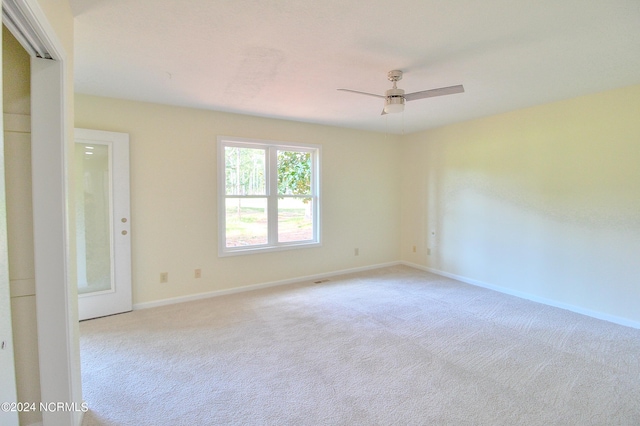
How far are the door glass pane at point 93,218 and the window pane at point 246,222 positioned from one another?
4.46 ft

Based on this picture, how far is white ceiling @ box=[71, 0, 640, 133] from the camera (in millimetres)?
1764

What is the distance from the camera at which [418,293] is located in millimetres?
4047

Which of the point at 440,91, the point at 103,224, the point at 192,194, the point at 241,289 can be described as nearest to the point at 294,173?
the point at 192,194

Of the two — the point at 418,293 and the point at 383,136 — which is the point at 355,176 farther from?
the point at 418,293

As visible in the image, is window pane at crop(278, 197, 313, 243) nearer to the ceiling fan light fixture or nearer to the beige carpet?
the beige carpet

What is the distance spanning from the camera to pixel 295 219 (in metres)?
4.70

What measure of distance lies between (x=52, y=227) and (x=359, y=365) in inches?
87.0

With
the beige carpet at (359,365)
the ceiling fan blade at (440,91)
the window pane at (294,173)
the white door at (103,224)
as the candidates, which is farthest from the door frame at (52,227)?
the window pane at (294,173)

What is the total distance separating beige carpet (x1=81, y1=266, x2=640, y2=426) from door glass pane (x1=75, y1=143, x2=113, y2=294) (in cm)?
49

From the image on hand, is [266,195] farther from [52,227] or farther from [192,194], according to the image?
[52,227]

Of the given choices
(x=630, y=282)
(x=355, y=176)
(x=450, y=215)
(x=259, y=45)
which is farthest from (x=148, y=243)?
(x=630, y=282)

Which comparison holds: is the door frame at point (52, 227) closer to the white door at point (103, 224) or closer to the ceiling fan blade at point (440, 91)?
the white door at point (103, 224)

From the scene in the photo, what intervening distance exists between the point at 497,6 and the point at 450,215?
3500 millimetres

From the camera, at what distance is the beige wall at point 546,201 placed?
3.07 metres
